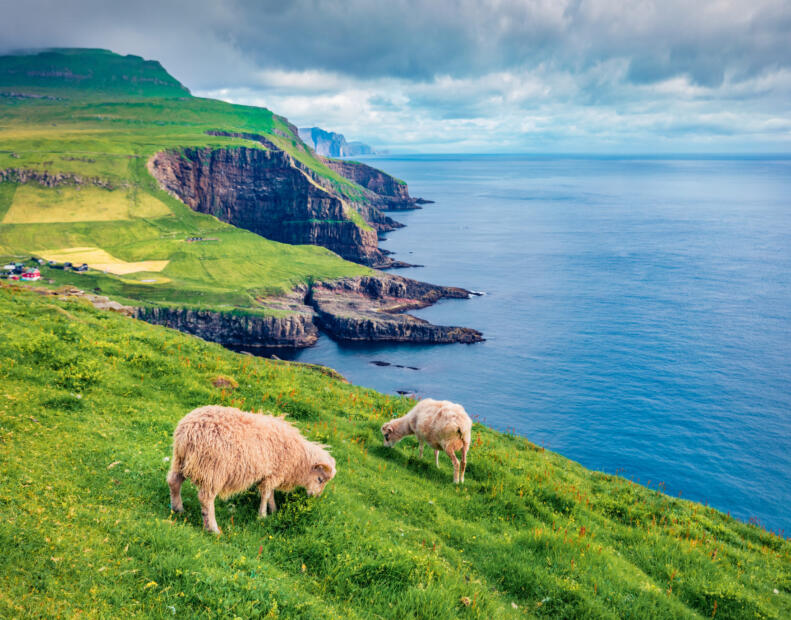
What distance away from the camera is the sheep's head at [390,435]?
1959cm

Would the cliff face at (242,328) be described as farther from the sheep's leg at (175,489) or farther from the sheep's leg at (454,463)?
the sheep's leg at (175,489)

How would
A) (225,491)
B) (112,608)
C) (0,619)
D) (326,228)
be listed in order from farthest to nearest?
(326,228) → (225,491) → (112,608) → (0,619)

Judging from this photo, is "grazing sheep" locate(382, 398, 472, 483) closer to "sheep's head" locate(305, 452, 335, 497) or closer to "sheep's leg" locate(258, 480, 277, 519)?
"sheep's head" locate(305, 452, 335, 497)

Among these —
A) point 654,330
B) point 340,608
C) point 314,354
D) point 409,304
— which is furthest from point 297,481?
point 409,304

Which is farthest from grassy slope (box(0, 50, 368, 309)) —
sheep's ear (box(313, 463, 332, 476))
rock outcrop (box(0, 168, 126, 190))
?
sheep's ear (box(313, 463, 332, 476))

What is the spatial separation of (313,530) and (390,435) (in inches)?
327

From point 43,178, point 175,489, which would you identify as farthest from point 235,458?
point 43,178

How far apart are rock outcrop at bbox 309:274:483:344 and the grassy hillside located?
88.7 meters

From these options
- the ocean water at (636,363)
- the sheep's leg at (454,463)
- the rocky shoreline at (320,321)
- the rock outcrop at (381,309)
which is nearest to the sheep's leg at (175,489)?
the sheep's leg at (454,463)

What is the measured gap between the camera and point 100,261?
12750 cm

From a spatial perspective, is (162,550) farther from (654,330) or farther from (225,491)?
(654,330)

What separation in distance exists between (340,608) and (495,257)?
170906mm

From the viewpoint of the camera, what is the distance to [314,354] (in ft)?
346

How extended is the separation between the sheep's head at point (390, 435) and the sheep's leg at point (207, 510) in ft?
31.4
